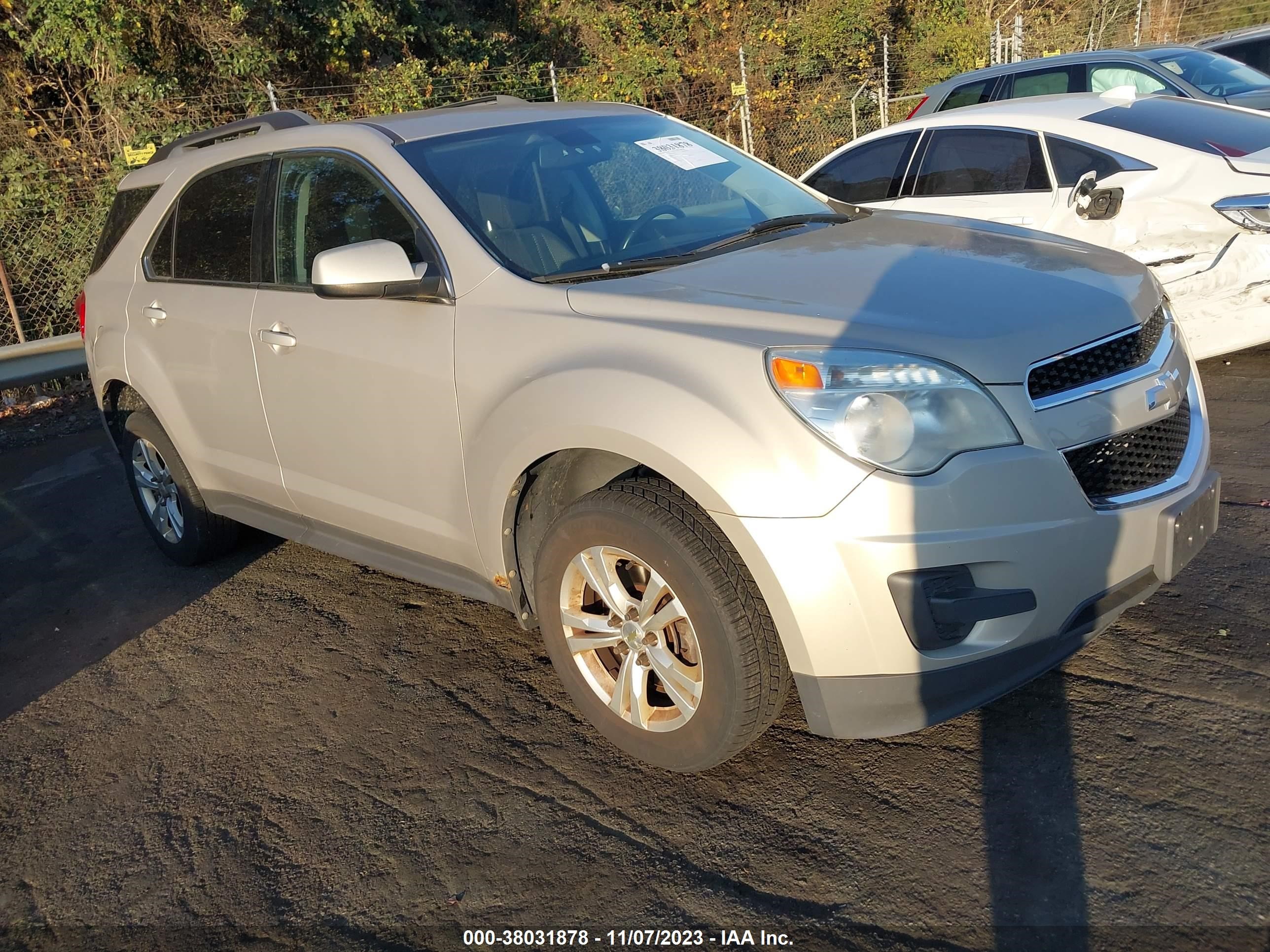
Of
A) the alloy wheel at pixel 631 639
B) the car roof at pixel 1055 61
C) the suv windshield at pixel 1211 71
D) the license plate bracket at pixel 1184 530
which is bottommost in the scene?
the alloy wheel at pixel 631 639

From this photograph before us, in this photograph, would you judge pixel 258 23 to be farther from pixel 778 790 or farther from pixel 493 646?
pixel 778 790

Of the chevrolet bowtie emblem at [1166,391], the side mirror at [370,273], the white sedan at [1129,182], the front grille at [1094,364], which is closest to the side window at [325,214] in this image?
the side mirror at [370,273]

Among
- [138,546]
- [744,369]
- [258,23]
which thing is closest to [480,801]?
[744,369]

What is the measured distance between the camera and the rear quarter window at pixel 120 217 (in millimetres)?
4879

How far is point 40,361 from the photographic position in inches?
347

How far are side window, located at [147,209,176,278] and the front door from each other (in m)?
0.87

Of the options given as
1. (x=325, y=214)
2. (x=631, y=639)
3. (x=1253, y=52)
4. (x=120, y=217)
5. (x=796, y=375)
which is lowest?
(x=631, y=639)

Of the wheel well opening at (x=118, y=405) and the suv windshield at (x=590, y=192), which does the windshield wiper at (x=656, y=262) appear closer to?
the suv windshield at (x=590, y=192)

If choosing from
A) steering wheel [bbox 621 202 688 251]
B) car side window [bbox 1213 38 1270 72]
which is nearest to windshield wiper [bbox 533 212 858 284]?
steering wheel [bbox 621 202 688 251]

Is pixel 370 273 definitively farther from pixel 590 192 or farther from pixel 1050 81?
pixel 1050 81

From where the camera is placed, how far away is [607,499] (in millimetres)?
2869

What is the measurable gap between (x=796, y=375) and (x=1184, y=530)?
1112mm

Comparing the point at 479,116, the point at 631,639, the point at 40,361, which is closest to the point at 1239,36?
the point at 479,116

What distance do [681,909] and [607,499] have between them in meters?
1.03
